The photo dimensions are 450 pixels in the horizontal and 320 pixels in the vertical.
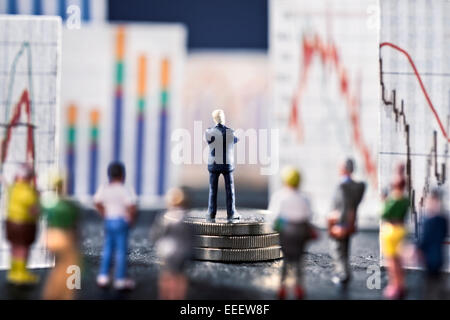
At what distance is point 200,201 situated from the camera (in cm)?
707

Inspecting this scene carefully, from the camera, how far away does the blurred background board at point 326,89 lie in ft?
22.1

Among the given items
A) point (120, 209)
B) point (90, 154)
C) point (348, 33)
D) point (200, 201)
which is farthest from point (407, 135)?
point (90, 154)

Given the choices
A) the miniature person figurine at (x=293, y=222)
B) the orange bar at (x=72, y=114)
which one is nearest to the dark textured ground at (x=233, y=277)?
the miniature person figurine at (x=293, y=222)

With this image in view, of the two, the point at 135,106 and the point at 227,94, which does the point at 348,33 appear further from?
the point at 135,106

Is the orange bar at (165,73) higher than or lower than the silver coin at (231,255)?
higher

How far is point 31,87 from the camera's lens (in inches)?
158

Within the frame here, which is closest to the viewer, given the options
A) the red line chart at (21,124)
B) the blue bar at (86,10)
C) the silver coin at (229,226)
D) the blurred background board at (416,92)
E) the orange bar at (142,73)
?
the red line chart at (21,124)

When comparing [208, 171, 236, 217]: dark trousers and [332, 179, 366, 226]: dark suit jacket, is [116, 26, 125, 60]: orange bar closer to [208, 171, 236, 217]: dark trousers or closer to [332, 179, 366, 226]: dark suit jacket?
[208, 171, 236, 217]: dark trousers

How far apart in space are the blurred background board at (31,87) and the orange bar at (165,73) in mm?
3023

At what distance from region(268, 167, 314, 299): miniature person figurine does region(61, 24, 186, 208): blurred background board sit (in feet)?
12.3

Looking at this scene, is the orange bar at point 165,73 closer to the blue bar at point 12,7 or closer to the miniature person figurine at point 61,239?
the blue bar at point 12,7

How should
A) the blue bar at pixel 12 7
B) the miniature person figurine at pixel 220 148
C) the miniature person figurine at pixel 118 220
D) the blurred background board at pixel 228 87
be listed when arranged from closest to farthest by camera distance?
the miniature person figurine at pixel 118 220, the miniature person figurine at pixel 220 148, the blue bar at pixel 12 7, the blurred background board at pixel 228 87

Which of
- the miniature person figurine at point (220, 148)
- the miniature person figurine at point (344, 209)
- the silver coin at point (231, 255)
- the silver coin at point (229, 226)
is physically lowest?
the silver coin at point (231, 255)

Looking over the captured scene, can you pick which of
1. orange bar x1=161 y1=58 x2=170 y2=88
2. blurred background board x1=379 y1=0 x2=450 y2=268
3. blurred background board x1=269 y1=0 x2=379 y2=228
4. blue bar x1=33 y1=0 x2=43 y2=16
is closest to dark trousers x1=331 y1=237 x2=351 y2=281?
blurred background board x1=379 y1=0 x2=450 y2=268
